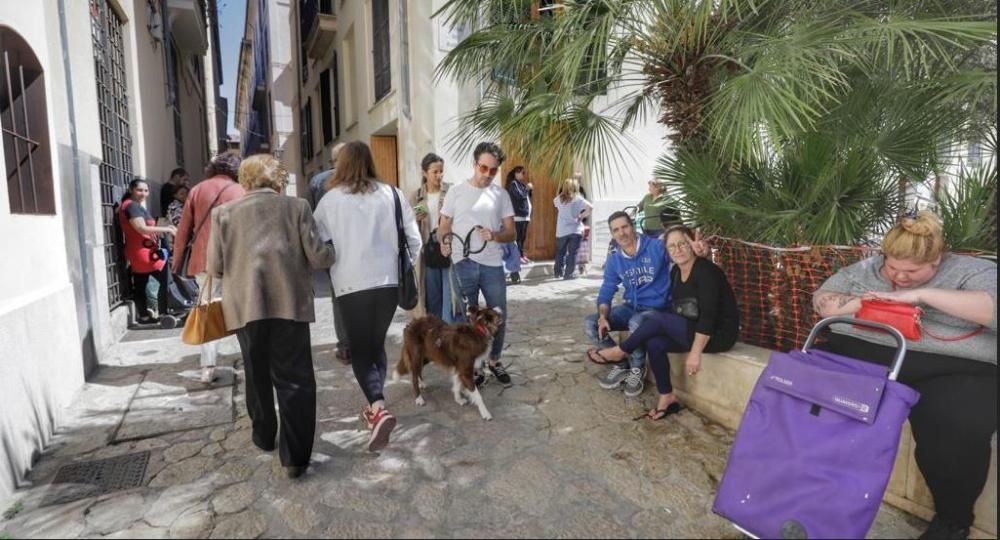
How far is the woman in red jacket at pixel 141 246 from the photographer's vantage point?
589 cm

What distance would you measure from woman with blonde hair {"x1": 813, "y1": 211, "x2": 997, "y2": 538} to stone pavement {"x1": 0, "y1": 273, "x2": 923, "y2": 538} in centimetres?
37

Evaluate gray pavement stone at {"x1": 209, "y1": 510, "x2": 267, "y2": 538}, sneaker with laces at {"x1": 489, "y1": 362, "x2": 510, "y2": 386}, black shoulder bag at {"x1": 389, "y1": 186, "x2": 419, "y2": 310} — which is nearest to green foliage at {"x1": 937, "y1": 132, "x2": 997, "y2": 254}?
sneaker with laces at {"x1": 489, "y1": 362, "x2": 510, "y2": 386}

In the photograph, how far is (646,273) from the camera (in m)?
3.99

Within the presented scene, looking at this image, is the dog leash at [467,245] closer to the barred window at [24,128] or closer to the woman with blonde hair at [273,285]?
the woman with blonde hair at [273,285]

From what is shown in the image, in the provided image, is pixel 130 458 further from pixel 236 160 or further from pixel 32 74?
pixel 32 74

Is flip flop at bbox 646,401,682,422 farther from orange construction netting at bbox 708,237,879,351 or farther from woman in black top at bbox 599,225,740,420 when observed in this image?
orange construction netting at bbox 708,237,879,351

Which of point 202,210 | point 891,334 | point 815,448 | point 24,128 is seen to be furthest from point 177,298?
point 891,334

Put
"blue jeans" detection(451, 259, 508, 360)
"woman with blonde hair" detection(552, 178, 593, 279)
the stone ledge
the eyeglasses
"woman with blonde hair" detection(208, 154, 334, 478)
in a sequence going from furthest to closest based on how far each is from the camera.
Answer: "woman with blonde hair" detection(552, 178, 593, 279), "blue jeans" detection(451, 259, 508, 360), the eyeglasses, "woman with blonde hair" detection(208, 154, 334, 478), the stone ledge

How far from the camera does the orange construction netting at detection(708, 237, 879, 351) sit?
340 cm

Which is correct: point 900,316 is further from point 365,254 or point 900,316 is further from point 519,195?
point 519,195

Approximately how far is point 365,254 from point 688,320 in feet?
6.68

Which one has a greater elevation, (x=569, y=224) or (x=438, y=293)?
(x=569, y=224)

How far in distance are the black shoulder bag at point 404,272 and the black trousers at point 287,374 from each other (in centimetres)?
58

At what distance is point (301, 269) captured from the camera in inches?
114
